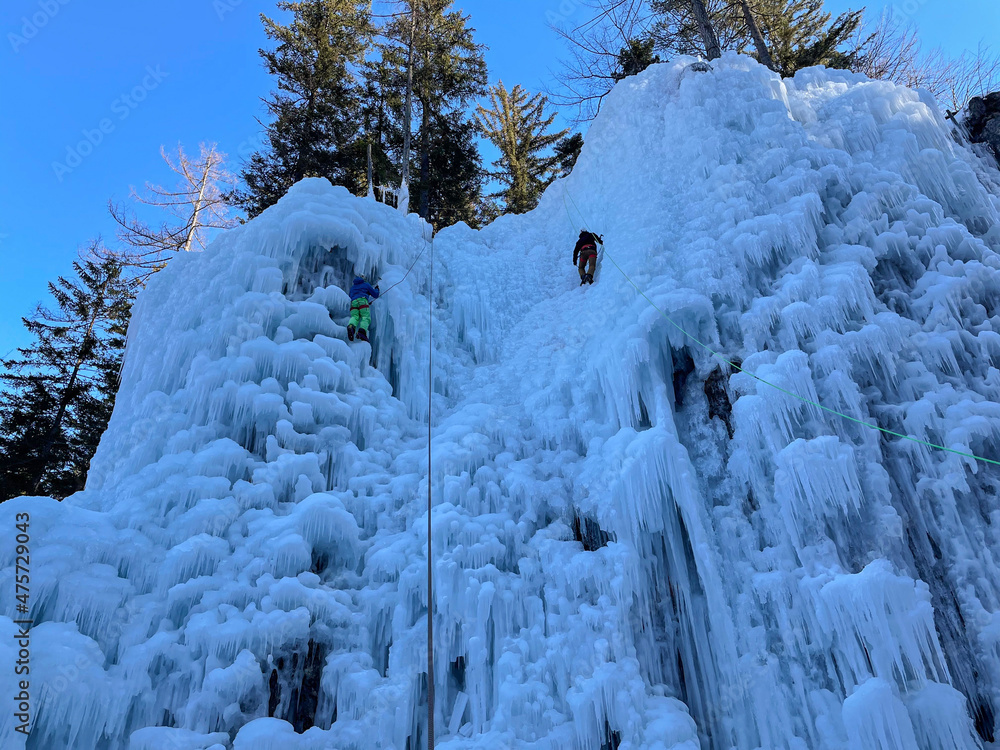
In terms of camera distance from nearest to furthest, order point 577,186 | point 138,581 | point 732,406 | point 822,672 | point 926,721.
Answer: point 926,721, point 822,672, point 138,581, point 732,406, point 577,186

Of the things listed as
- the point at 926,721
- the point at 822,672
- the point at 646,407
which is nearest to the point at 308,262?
the point at 646,407

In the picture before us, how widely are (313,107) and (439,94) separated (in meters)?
3.83

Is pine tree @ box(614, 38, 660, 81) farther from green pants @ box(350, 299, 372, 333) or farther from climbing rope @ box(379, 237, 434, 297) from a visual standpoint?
green pants @ box(350, 299, 372, 333)

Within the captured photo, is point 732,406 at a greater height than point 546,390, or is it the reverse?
point 546,390

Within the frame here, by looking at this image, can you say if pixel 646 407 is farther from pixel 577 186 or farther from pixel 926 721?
pixel 577 186

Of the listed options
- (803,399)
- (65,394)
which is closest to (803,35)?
(803,399)

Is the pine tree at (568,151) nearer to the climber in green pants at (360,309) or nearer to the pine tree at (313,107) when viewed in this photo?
the pine tree at (313,107)

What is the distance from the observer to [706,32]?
1092 centimetres

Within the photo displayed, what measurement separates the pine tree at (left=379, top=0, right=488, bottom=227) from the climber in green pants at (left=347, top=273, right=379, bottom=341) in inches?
322

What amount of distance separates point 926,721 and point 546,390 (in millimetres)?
4432

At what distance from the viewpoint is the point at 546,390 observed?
6.71 metres

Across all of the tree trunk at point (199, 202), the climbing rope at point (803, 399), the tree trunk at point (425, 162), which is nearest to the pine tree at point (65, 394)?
the tree trunk at point (199, 202)

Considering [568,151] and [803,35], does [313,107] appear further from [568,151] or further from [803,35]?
[803,35]

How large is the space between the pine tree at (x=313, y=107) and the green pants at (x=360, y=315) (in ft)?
26.0
